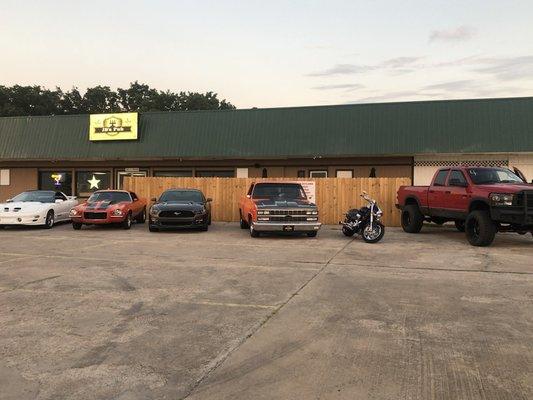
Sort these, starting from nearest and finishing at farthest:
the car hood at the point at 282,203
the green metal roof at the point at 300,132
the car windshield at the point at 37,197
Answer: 1. the car hood at the point at 282,203
2. the car windshield at the point at 37,197
3. the green metal roof at the point at 300,132

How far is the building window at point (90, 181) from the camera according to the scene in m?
27.8

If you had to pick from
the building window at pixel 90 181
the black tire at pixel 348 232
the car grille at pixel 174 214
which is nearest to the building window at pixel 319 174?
the black tire at pixel 348 232

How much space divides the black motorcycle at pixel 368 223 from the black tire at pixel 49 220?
1062 cm

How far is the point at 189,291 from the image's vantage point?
7090 millimetres

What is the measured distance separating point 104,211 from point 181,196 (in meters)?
2.68

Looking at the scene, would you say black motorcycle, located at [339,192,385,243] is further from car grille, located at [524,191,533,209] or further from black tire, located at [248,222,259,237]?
car grille, located at [524,191,533,209]

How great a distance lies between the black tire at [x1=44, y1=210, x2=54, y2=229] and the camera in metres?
17.1

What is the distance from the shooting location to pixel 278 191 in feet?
51.2

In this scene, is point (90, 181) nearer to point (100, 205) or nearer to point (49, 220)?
point (49, 220)

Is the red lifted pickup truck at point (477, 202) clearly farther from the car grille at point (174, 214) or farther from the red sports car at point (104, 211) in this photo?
the red sports car at point (104, 211)

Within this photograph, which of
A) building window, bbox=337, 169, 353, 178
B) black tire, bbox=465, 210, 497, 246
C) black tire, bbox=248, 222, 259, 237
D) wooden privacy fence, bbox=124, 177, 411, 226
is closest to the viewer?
black tire, bbox=465, 210, 497, 246

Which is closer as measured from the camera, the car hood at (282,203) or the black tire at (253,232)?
the car hood at (282,203)

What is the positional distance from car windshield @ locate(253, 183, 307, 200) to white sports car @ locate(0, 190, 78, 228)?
7.71 meters

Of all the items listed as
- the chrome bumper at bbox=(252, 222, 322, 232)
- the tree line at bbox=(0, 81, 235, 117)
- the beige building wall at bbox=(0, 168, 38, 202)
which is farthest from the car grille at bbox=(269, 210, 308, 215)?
the tree line at bbox=(0, 81, 235, 117)
